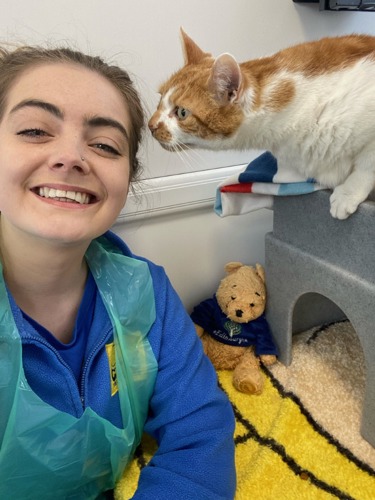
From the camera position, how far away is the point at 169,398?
0.71m

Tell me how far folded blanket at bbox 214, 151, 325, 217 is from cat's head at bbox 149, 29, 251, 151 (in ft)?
0.31

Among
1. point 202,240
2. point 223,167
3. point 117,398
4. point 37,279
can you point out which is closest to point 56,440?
point 117,398

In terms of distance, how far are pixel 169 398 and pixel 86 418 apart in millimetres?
145

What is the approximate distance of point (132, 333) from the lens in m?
0.71

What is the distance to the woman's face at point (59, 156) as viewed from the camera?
0.56 meters

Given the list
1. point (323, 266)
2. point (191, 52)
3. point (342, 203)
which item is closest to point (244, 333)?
point (323, 266)

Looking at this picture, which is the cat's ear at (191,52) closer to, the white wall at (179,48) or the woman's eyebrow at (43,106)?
the white wall at (179,48)

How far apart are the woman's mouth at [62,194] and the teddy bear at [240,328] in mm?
519

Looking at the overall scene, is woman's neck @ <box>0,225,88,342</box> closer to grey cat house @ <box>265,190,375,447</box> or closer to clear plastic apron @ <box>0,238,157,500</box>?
clear plastic apron @ <box>0,238,157,500</box>

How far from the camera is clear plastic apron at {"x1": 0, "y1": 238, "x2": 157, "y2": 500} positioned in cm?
57

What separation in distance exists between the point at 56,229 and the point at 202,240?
0.63 meters

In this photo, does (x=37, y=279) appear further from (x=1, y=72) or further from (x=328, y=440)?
(x=328, y=440)

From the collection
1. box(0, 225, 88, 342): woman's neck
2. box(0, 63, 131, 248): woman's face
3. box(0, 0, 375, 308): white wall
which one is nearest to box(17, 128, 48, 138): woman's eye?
box(0, 63, 131, 248): woman's face

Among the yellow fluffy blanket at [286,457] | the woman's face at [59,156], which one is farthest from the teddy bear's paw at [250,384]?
the woman's face at [59,156]
